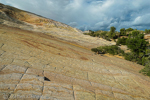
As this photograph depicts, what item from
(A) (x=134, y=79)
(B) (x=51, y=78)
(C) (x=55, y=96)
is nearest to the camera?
(C) (x=55, y=96)

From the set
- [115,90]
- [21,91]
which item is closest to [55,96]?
[21,91]

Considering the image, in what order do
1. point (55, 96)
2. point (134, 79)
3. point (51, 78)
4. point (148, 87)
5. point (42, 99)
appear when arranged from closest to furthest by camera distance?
point (42, 99)
point (55, 96)
point (51, 78)
point (148, 87)
point (134, 79)

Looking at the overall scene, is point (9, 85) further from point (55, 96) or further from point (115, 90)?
point (115, 90)

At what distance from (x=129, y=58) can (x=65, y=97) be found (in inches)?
621

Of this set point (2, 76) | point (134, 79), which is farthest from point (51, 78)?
point (134, 79)

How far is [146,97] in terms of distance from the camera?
591cm

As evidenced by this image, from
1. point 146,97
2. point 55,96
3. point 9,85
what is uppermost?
point 9,85

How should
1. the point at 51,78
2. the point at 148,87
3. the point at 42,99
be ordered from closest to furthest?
1. the point at 42,99
2. the point at 51,78
3. the point at 148,87

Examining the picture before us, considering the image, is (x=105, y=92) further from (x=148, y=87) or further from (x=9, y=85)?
(x=9, y=85)

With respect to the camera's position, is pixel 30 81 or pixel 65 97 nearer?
pixel 65 97

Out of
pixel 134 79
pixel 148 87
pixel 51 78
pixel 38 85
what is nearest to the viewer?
pixel 38 85

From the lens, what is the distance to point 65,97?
4461 mm

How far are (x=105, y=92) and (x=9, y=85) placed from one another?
504 cm

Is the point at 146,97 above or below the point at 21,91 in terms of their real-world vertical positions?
below
